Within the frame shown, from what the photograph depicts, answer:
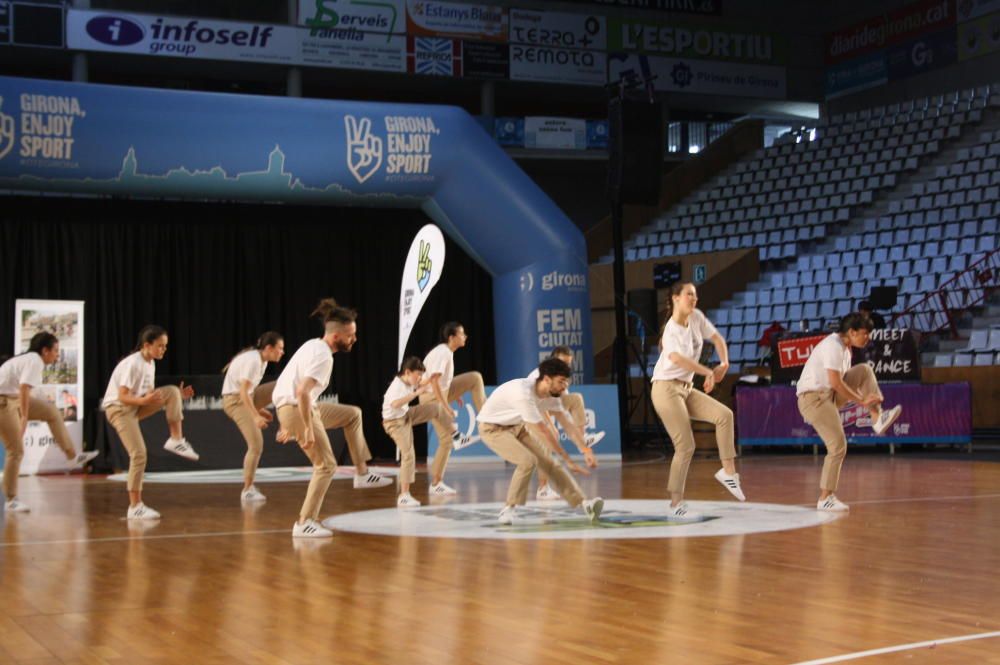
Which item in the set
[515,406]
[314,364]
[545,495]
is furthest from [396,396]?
[314,364]

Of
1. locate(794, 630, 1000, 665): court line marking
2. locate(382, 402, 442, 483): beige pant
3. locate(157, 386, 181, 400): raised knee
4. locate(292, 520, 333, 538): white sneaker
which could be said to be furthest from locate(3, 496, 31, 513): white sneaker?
locate(794, 630, 1000, 665): court line marking

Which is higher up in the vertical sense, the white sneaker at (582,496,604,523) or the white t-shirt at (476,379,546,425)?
the white t-shirt at (476,379,546,425)

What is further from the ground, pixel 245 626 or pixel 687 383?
pixel 687 383

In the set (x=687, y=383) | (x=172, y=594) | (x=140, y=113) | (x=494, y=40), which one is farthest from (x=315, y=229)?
(x=172, y=594)

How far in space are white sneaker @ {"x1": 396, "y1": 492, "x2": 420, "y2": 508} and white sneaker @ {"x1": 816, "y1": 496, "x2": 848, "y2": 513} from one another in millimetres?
3250

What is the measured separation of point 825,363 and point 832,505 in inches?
42.4

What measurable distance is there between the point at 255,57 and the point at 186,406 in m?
9.84

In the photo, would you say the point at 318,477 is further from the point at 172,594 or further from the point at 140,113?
the point at 140,113

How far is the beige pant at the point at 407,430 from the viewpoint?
10.7 m

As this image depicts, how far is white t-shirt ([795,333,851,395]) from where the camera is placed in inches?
360

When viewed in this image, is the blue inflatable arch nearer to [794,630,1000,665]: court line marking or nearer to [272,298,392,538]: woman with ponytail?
[272,298,392,538]: woman with ponytail

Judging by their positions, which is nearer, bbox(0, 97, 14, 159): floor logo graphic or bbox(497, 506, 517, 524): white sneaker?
bbox(497, 506, 517, 524): white sneaker

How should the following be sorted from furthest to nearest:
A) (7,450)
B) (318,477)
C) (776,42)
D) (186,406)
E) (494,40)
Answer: (776,42)
(494,40)
(186,406)
(7,450)
(318,477)

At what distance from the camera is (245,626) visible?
5102 mm
